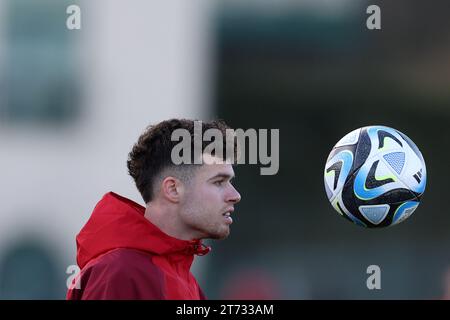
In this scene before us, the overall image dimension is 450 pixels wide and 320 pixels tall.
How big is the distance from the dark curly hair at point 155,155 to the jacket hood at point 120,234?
0.23m

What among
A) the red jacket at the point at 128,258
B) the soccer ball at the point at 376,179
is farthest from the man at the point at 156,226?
the soccer ball at the point at 376,179

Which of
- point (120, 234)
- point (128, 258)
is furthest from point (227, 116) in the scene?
point (128, 258)

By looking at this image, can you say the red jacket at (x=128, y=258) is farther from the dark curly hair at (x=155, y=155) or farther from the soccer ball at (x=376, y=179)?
the soccer ball at (x=376, y=179)

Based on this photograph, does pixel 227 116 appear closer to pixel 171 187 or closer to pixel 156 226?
pixel 171 187

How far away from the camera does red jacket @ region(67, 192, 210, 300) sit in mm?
4180

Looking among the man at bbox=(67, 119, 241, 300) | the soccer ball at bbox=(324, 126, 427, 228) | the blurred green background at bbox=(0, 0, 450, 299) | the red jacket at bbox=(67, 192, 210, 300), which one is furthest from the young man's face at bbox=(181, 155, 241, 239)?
the blurred green background at bbox=(0, 0, 450, 299)

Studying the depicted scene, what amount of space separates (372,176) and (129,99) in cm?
641

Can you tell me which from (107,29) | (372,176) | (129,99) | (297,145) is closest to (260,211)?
(297,145)

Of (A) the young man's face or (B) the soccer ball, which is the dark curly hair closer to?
(A) the young man's face

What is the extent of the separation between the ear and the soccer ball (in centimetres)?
110

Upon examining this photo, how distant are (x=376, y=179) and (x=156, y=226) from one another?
1.41m

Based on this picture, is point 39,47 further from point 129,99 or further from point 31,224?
point 31,224

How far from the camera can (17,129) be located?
1152 centimetres
